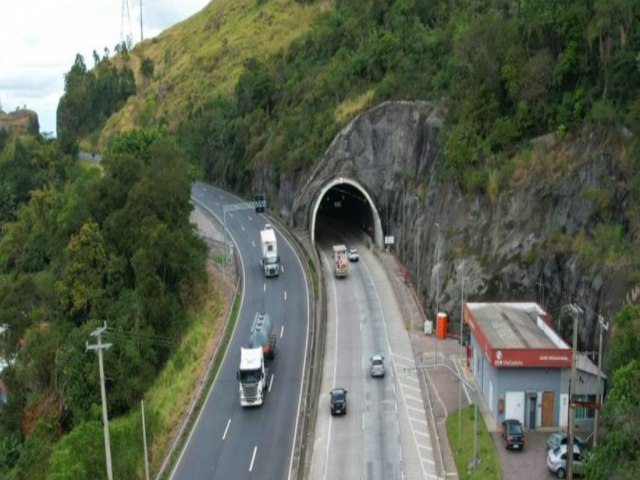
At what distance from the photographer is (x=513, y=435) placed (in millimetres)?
38938

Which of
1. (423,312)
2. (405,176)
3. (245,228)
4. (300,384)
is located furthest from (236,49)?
(300,384)

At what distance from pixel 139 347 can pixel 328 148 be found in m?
40.9

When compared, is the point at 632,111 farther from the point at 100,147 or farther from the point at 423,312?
the point at 100,147

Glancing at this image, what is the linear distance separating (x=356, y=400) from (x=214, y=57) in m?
131

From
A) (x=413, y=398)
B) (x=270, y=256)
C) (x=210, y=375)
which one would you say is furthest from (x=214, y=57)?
(x=413, y=398)

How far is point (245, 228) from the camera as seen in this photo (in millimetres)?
96750

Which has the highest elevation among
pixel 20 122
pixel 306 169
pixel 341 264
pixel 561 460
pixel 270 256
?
pixel 20 122

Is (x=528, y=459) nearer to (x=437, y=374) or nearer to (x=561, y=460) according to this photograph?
(x=561, y=460)

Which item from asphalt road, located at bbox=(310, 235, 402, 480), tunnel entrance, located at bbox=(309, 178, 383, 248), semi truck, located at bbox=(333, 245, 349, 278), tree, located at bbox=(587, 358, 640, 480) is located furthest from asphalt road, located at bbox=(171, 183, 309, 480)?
tree, located at bbox=(587, 358, 640, 480)

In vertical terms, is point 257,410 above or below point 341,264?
below

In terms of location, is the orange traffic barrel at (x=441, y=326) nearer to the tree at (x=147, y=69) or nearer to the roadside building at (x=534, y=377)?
the roadside building at (x=534, y=377)

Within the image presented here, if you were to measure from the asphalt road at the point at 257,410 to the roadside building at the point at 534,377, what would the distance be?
12.5 metres

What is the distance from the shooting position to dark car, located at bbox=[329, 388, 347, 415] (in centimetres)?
4559

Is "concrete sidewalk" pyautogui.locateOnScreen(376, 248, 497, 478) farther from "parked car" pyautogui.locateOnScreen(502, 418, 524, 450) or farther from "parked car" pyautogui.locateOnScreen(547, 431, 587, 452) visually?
"parked car" pyautogui.locateOnScreen(547, 431, 587, 452)
